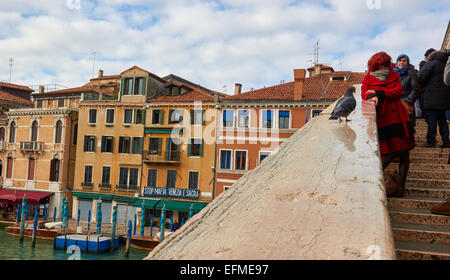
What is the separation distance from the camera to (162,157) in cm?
2645

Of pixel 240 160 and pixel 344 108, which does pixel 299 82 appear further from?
pixel 344 108

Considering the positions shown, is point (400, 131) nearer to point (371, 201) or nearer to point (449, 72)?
point (449, 72)

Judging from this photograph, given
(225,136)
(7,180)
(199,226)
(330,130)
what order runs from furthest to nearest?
1. (7,180)
2. (225,136)
3. (330,130)
4. (199,226)

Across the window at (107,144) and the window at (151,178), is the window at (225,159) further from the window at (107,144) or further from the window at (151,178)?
the window at (107,144)

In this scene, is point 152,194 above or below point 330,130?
below

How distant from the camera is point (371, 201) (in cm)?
167

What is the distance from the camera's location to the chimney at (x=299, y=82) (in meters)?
23.5

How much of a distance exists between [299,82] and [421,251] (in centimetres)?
2219

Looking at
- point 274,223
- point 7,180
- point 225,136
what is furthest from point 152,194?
point 274,223

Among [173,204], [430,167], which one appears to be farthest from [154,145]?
[430,167]

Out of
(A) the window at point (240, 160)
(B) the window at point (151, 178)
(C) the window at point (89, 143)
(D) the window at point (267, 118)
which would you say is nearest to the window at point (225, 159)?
(A) the window at point (240, 160)

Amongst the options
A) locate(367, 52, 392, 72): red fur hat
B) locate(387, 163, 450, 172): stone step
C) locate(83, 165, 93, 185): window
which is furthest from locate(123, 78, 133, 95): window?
locate(367, 52, 392, 72): red fur hat

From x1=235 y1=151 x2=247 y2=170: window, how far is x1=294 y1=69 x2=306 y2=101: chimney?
496 centimetres
